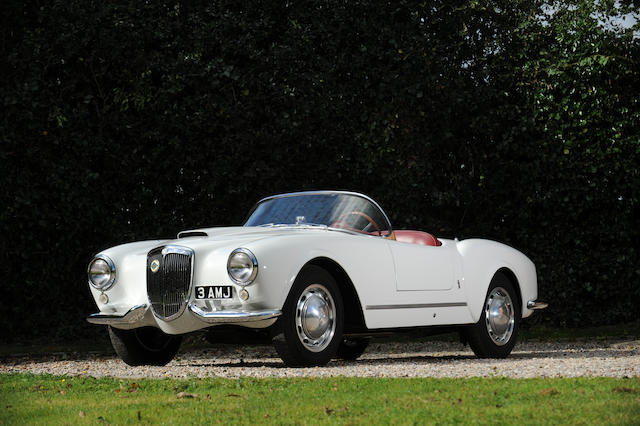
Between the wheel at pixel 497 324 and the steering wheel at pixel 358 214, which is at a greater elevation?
the steering wheel at pixel 358 214

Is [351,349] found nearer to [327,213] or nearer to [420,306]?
[420,306]

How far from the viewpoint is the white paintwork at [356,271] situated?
24.4ft

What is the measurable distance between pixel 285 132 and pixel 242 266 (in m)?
5.93

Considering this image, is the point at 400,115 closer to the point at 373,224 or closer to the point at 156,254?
the point at 373,224

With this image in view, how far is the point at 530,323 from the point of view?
13.8 meters

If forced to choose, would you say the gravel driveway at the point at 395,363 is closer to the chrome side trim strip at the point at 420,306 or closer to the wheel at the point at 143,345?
the wheel at the point at 143,345

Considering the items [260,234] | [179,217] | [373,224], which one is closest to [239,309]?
[260,234]

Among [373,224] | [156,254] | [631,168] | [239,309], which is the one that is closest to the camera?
[239,309]

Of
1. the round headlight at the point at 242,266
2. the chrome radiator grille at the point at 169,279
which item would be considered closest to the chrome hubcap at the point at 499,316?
the round headlight at the point at 242,266

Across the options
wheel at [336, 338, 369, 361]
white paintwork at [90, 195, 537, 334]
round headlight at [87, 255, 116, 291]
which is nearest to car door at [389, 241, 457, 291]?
white paintwork at [90, 195, 537, 334]

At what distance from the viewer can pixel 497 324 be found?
9.80 metres

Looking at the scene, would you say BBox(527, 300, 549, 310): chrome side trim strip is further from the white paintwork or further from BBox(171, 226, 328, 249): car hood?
BBox(171, 226, 328, 249): car hood

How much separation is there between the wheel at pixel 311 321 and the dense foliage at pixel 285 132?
5.26 m

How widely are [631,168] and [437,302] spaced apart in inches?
209
